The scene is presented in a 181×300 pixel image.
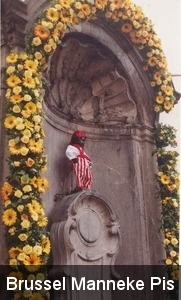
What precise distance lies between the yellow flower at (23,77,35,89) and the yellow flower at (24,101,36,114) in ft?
0.41

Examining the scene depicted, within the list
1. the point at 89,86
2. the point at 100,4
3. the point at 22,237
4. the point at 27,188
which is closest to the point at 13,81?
the point at 27,188

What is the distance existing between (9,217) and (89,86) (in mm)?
2073

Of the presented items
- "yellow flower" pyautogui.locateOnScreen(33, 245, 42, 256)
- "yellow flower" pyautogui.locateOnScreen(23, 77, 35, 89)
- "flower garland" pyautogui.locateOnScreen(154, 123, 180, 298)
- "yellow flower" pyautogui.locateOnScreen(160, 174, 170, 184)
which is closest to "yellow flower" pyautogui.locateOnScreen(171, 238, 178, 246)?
"flower garland" pyautogui.locateOnScreen(154, 123, 180, 298)

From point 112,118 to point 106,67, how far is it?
0.53 meters

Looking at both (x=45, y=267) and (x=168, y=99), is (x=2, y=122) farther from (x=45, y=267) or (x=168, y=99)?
(x=168, y=99)

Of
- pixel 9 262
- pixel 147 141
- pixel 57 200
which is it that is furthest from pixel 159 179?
pixel 9 262

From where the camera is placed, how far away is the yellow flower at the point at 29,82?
410 cm

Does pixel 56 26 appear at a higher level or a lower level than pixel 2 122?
higher

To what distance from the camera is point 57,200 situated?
4.66m

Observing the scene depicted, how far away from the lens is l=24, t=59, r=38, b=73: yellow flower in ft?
13.7

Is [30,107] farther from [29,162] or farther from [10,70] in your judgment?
[29,162]

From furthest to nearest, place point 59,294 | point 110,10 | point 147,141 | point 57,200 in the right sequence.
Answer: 1. point 147,141
2. point 110,10
3. point 57,200
4. point 59,294

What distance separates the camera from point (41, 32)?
435cm

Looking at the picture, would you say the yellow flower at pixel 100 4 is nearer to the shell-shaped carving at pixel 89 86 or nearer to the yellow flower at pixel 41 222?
the shell-shaped carving at pixel 89 86
